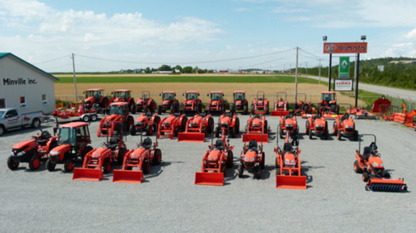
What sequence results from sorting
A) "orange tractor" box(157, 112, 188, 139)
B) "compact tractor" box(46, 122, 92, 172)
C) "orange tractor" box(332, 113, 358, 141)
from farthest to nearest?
"orange tractor" box(157, 112, 188, 139) < "orange tractor" box(332, 113, 358, 141) < "compact tractor" box(46, 122, 92, 172)

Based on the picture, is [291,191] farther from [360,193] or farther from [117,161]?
[117,161]

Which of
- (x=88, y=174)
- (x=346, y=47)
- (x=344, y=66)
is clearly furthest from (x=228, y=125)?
(x=344, y=66)

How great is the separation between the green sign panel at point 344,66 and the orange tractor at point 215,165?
2159 centimetres

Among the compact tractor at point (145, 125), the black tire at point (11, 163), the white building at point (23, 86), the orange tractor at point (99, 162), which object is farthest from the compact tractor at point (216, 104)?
the white building at point (23, 86)

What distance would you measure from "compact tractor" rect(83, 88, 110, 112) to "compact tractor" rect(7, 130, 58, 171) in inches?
572

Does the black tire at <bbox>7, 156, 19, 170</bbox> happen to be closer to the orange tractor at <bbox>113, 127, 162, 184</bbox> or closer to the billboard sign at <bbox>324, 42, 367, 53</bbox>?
the orange tractor at <bbox>113, 127, 162, 184</bbox>

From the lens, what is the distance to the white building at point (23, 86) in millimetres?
26984

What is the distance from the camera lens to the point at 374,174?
1109cm

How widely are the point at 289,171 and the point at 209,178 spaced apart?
8.99 ft

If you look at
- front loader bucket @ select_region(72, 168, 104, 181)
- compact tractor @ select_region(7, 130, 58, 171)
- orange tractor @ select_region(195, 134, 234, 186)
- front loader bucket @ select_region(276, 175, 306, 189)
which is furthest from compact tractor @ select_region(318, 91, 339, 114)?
compact tractor @ select_region(7, 130, 58, 171)

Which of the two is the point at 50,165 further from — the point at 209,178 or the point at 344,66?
the point at 344,66

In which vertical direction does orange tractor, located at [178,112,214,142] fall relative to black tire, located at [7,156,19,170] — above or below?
above

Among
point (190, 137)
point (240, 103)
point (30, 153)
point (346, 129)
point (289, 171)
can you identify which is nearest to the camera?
point (289, 171)

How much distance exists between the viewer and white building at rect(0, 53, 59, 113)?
27.0 metres
